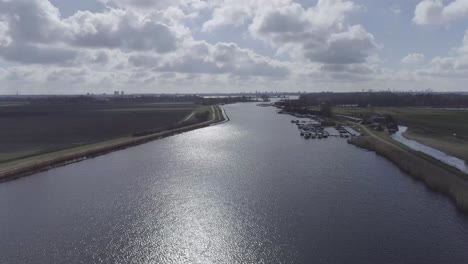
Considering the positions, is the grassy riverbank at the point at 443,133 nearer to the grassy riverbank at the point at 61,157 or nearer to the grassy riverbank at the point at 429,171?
the grassy riverbank at the point at 429,171

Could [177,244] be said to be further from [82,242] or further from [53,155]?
[53,155]

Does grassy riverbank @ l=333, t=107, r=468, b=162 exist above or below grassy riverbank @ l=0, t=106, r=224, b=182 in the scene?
above

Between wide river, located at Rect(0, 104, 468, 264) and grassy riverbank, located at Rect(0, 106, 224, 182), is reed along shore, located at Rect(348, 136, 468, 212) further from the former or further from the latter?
grassy riverbank, located at Rect(0, 106, 224, 182)

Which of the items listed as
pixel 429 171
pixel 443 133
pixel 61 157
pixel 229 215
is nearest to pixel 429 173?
pixel 429 171

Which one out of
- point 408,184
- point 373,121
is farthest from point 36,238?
point 373,121

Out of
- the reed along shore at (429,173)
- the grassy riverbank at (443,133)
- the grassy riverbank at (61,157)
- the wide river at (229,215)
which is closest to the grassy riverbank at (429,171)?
the reed along shore at (429,173)

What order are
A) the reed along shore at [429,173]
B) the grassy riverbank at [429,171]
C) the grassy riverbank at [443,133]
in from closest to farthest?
1. the reed along shore at [429,173]
2. the grassy riverbank at [429,171]
3. the grassy riverbank at [443,133]

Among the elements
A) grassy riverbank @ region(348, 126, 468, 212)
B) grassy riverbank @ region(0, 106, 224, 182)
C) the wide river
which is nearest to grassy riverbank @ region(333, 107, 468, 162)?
grassy riverbank @ region(348, 126, 468, 212)
